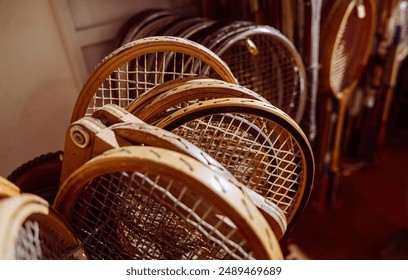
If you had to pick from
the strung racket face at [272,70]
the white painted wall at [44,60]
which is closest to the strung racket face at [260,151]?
the strung racket face at [272,70]

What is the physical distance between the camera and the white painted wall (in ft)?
3.89

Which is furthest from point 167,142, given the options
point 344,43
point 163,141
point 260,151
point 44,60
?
point 344,43

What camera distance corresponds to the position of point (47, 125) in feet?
4.40

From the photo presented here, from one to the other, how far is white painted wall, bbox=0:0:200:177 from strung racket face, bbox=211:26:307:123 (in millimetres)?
372

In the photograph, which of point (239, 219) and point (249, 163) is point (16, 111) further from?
point (239, 219)

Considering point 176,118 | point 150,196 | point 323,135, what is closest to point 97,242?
point 150,196

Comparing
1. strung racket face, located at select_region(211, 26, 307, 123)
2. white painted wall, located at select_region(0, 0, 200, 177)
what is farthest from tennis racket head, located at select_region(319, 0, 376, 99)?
white painted wall, located at select_region(0, 0, 200, 177)

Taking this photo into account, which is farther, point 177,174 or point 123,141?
point 123,141

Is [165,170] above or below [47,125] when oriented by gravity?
above

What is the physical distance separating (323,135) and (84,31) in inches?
41.7

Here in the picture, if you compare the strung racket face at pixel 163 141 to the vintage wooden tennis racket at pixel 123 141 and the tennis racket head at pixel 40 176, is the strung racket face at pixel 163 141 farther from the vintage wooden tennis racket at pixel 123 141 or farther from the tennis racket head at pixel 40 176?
the tennis racket head at pixel 40 176

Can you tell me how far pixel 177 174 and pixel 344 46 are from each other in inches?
48.3

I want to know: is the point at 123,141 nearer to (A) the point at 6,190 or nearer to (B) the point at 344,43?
(A) the point at 6,190

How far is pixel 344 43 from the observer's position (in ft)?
5.01
